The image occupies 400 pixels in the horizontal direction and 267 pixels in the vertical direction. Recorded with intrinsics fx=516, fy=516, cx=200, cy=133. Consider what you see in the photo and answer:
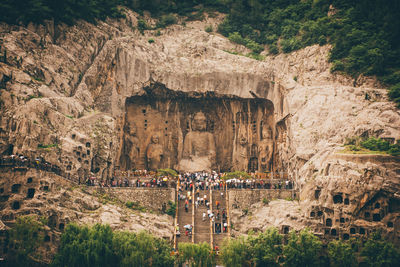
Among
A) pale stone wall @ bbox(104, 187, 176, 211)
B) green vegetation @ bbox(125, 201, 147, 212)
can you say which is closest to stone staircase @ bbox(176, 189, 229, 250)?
pale stone wall @ bbox(104, 187, 176, 211)

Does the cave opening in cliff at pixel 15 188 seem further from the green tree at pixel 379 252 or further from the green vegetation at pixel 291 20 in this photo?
the green tree at pixel 379 252

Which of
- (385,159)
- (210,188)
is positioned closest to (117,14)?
(210,188)

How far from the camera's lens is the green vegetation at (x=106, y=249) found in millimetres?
45781

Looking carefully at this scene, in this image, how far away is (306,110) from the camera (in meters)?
64.4

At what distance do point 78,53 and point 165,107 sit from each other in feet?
50.6

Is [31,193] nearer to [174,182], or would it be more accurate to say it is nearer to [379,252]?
[174,182]

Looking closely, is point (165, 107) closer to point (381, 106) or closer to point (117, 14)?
point (117, 14)

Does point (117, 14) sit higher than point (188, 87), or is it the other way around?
point (117, 14)

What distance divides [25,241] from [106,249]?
7338mm

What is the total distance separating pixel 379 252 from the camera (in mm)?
49656

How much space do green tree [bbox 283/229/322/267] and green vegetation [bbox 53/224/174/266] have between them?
1127 cm

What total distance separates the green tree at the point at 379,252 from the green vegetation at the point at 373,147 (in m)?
8.77

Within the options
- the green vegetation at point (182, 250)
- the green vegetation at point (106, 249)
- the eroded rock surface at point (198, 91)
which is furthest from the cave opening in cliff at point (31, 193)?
the green vegetation at point (106, 249)

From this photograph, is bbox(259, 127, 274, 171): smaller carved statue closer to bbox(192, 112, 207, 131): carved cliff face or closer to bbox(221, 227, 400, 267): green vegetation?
bbox(192, 112, 207, 131): carved cliff face
